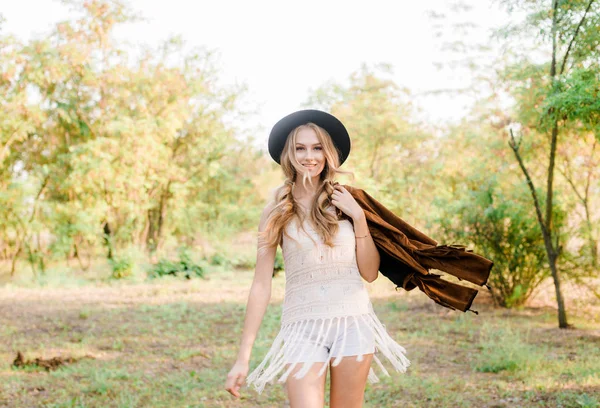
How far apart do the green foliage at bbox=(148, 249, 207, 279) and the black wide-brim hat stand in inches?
592

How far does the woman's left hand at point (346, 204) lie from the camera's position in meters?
2.81

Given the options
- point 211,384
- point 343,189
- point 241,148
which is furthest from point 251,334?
point 241,148

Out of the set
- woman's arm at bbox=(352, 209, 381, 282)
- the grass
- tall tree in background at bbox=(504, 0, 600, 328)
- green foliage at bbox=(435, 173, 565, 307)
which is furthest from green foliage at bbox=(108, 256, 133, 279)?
woman's arm at bbox=(352, 209, 381, 282)

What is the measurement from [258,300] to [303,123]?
0.88 meters

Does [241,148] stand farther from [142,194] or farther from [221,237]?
[142,194]

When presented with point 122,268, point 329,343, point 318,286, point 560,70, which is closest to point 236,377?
point 329,343

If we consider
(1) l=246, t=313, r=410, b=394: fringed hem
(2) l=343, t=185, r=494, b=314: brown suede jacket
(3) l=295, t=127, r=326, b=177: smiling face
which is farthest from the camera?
(2) l=343, t=185, r=494, b=314: brown suede jacket

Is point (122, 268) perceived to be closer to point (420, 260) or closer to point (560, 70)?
point (560, 70)

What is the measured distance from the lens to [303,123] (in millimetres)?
2916

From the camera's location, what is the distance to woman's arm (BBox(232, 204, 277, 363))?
261 centimetres

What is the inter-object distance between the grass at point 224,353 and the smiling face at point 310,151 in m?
3.39

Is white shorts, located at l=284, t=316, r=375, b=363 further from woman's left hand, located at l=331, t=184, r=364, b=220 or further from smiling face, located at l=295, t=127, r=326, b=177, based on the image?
smiling face, located at l=295, t=127, r=326, b=177

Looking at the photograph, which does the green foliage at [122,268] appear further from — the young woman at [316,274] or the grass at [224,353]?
the young woman at [316,274]

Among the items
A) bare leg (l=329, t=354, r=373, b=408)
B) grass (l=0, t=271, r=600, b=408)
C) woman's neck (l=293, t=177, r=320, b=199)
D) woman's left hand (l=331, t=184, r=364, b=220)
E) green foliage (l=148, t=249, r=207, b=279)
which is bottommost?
green foliage (l=148, t=249, r=207, b=279)
